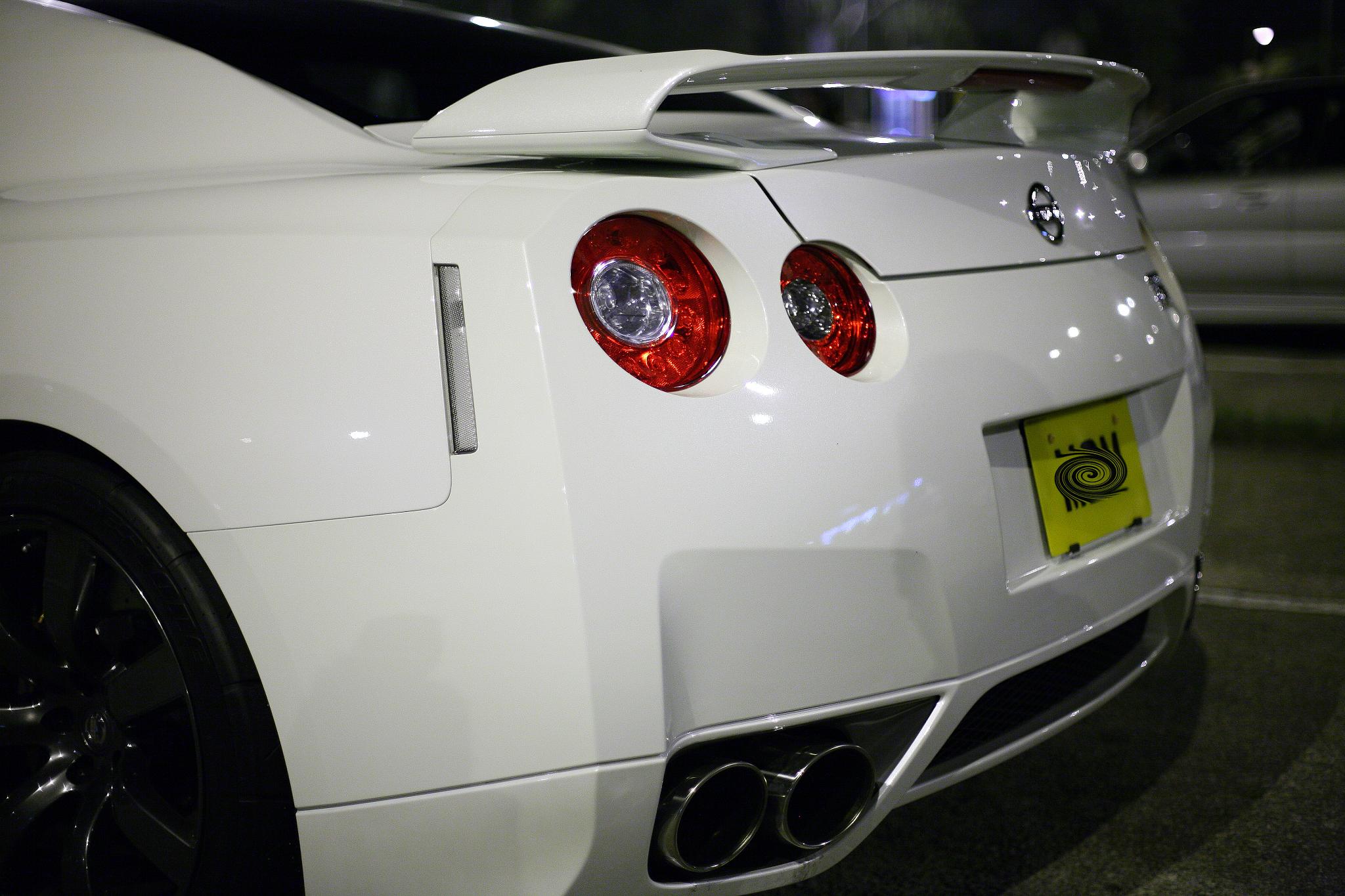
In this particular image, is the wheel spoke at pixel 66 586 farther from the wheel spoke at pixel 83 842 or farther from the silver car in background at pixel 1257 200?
the silver car in background at pixel 1257 200

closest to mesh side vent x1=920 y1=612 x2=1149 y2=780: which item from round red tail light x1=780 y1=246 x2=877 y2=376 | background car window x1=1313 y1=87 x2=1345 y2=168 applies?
round red tail light x1=780 y1=246 x2=877 y2=376

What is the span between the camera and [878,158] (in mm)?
1472

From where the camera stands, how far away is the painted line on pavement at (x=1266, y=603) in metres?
2.71

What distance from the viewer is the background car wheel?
1.27 metres

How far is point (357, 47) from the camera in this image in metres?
2.18

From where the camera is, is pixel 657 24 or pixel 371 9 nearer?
pixel 371 9

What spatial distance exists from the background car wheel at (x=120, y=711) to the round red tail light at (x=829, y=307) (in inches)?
27.3

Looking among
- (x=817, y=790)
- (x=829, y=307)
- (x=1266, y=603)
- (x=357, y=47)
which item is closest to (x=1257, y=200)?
(x=1266, y=603)

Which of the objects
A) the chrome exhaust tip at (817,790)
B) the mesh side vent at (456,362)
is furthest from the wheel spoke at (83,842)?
the chrome exhaust tip at (817,790)

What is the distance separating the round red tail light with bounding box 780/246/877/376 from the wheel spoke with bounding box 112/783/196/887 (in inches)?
35.4

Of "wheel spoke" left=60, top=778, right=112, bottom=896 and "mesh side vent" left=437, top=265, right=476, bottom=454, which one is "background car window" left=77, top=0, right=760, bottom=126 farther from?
"wheel spoke" left=60, top=778, right=112, bottom=896

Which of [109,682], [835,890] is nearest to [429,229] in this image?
[109,682]

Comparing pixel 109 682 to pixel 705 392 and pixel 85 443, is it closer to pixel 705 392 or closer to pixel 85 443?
pixel 85 443

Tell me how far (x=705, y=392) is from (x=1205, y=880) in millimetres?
1079
